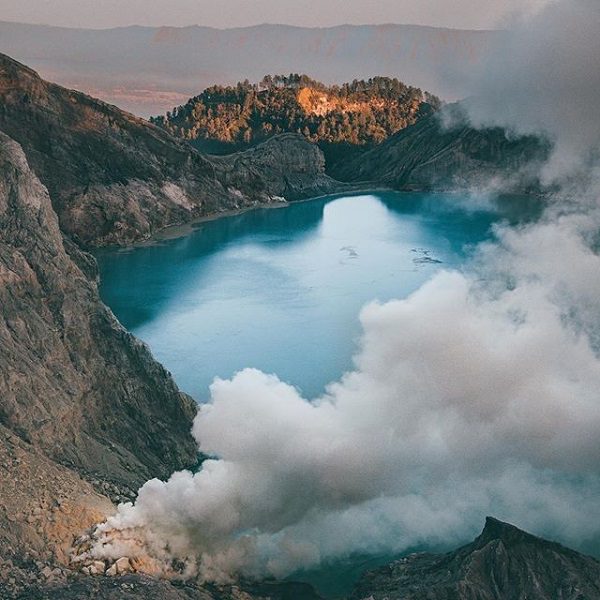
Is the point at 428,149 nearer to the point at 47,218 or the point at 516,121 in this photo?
the point at 516,121

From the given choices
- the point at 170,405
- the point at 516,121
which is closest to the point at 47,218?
the point at 170,405

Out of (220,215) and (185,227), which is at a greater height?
(220,215)

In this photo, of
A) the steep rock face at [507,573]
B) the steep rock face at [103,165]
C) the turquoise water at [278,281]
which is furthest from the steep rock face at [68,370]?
the steep rock face at [103,165]

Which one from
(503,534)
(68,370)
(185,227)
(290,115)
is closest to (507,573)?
(503,534)

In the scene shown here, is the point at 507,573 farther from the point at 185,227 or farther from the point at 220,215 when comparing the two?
the point at 220,215

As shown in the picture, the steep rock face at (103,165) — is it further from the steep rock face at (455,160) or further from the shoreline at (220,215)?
the steep rock face at (455,160)

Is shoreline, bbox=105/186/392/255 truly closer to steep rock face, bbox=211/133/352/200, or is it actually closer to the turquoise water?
the turquoise water
